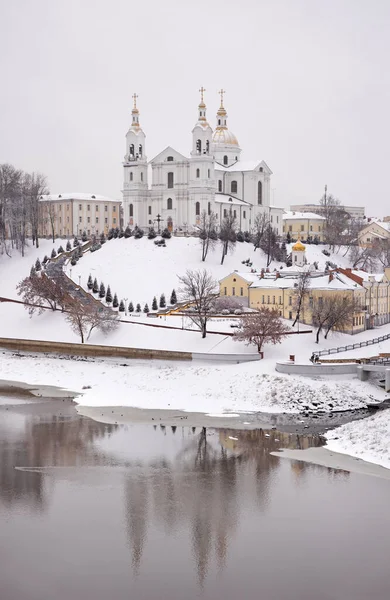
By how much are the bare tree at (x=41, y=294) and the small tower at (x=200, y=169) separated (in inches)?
1046

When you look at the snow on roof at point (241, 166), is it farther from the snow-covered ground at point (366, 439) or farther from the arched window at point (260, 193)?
the snow-covered ground at point (366, 439)

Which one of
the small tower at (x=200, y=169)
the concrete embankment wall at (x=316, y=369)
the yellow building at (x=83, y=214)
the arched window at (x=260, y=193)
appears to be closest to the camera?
the concrete embankment wall at (x=316, y=369)

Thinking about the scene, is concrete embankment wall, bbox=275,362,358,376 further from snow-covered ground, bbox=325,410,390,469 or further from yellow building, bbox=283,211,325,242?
yellow building, bbox=283,211,325,242

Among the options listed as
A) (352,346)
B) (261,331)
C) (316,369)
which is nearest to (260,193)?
(352,346)

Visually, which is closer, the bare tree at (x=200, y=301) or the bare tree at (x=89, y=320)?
the bare tree at (x=200, y=301)

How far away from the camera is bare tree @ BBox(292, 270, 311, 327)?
5602cm

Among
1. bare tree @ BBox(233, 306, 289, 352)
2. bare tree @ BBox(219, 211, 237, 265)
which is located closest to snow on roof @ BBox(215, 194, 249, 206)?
bare tree @ BBox(219, 211, 237, 265)

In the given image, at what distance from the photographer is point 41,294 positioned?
203 feet

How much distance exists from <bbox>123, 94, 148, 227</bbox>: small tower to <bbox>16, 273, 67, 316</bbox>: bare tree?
27.0 m

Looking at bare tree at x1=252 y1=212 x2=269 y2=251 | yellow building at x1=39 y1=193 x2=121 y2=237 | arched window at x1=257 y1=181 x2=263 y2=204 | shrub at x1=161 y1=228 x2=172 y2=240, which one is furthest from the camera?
yellow building at x1=39 y1=193 x2=121 y2=237

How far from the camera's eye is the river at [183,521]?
68.3ft

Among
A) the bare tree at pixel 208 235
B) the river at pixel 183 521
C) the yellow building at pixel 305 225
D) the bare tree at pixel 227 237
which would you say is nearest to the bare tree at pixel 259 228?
the bare tree at pixel 227 237

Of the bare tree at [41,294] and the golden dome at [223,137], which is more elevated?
the golden dome at [223,137]

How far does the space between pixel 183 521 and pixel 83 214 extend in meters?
81.5
